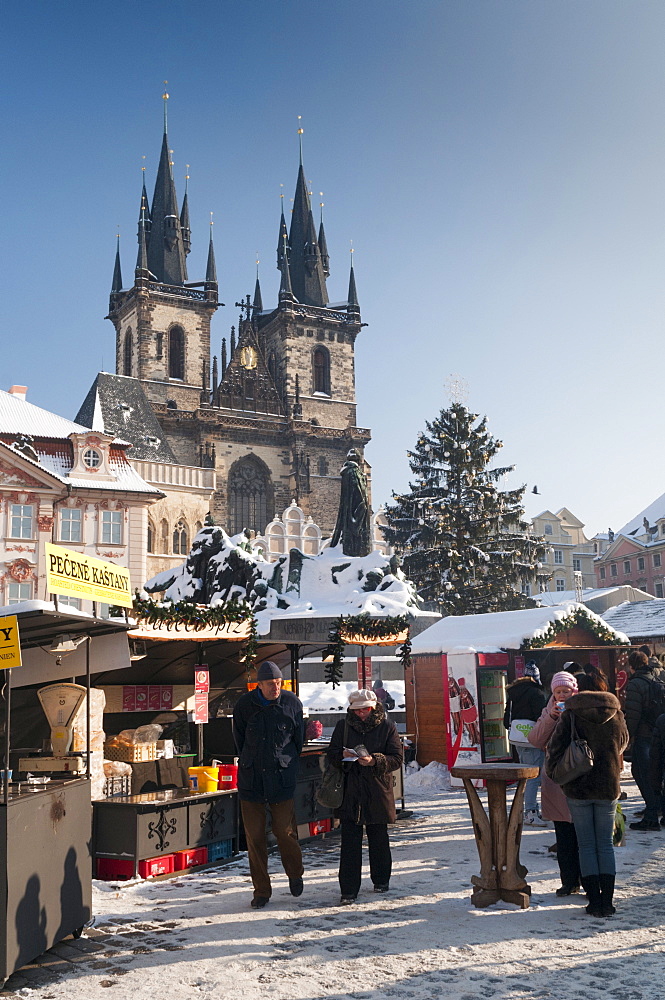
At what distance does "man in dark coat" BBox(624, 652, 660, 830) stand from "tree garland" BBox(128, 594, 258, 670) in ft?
12.8

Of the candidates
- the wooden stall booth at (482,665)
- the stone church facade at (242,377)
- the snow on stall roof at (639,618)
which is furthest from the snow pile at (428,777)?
the stone church facade at (242,377)

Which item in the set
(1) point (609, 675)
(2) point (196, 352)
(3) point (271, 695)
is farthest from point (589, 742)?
(2) point (196, 352)

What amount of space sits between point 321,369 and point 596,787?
61213 mm

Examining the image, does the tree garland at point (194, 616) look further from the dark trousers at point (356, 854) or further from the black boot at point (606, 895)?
the black boot at point (606, 895)

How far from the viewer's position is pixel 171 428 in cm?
5684

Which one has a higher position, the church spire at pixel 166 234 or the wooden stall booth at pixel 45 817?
the church spire at pixel 166 234

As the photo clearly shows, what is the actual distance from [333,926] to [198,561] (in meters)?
19.0

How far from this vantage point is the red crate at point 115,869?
714 centimetres

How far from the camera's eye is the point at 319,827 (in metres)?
9.16

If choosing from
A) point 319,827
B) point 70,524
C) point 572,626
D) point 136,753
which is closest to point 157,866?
point 136,753

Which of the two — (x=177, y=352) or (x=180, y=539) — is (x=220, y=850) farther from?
(x=177, y=352)

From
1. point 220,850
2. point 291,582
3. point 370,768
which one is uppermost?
point 291,582

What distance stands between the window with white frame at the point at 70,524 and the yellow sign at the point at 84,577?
79.6 feet

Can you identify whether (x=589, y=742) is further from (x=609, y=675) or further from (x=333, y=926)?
(x=609, y=675)
